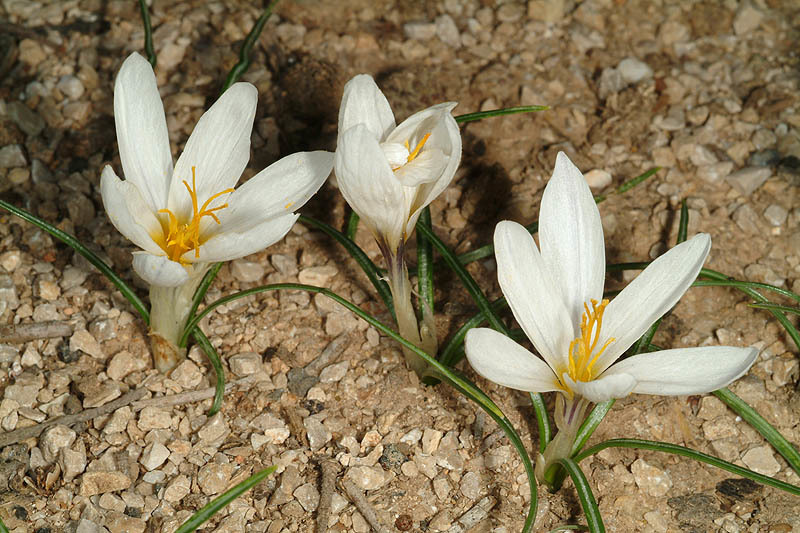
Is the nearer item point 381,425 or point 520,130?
point 381,425

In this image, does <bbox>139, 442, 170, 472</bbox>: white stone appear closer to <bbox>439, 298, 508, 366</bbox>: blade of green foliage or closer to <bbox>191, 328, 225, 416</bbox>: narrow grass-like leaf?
<bbox>191, 328, 225, 416</bbox>: narrow grass-like leaf

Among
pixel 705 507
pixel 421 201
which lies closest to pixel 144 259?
pixel 421 201

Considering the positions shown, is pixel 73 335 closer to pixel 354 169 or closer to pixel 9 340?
pixel 9 340

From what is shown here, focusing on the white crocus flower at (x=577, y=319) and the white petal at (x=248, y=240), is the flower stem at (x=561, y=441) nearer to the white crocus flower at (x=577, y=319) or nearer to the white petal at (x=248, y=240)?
the white crocus flower at (x=577, y=319)

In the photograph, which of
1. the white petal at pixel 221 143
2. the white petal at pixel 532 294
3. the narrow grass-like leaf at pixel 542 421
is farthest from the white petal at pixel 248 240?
the narrow grass-like leaf at pixel 542 421

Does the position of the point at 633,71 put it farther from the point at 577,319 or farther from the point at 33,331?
the point at 33,331

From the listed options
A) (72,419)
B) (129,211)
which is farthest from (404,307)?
(72,419)
